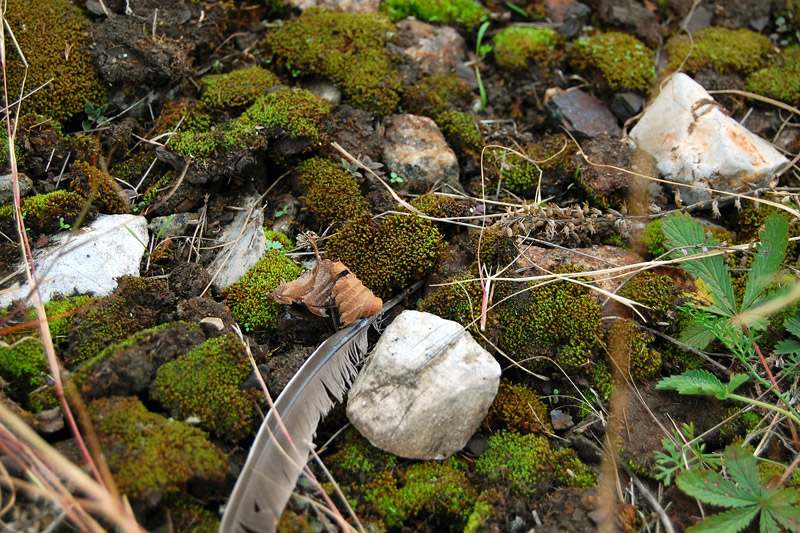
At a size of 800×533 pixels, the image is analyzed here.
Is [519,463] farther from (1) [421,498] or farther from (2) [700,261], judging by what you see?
(2) [700,261]

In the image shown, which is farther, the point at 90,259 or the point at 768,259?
the point at 90,259

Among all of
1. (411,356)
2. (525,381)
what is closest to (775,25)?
(525,381)

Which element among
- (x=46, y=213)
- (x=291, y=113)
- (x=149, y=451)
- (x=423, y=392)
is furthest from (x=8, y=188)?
(x=423, y=392)

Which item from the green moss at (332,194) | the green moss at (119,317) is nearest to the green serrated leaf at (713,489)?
the green moss at (332,194)

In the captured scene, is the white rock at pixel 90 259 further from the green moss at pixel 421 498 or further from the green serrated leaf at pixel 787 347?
the green serrated leaf at pixel 787 347

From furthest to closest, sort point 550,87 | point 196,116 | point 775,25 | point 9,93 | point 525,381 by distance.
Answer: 1. point 775,25
2. point 550,87
3. point 196,116
4. point 9,93
5. point 525,381

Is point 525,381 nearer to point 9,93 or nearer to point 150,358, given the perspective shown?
point 150,358
